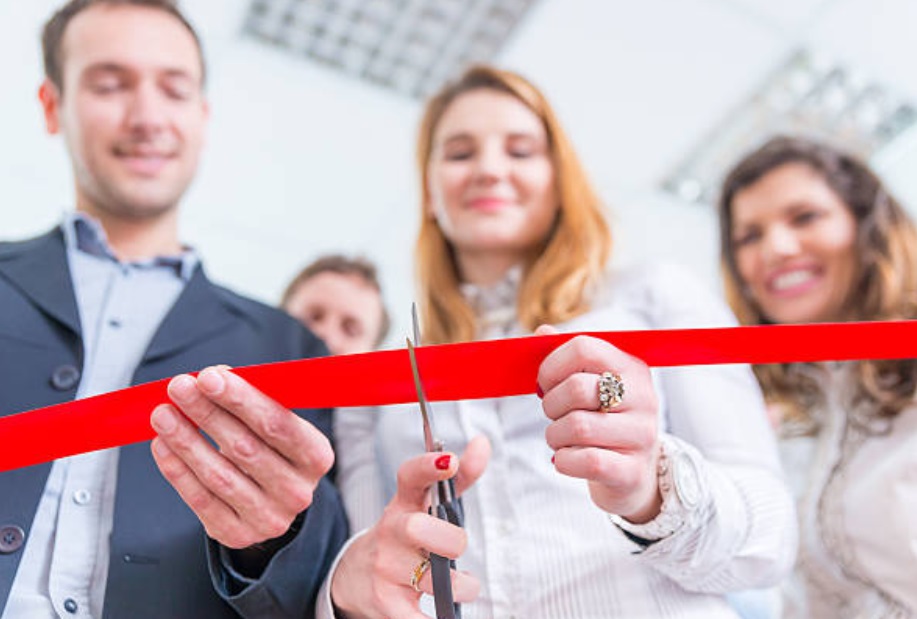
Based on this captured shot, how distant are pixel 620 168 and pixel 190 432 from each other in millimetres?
2600

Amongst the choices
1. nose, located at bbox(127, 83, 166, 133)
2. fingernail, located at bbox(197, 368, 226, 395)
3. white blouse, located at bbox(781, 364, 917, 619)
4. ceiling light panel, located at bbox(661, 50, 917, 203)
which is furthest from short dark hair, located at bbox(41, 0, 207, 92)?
ceiling light panel, located at bbox(661, 50, 917, 203)

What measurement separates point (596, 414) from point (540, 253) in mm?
742

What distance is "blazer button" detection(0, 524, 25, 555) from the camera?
0.94 m

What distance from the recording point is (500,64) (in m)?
2.79

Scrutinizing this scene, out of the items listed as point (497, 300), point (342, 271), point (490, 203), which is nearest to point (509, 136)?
point (490, 203)

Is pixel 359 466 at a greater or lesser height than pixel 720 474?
greater

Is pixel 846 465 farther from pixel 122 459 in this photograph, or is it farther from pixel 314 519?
pixel 122 459

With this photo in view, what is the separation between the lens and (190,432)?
800mm

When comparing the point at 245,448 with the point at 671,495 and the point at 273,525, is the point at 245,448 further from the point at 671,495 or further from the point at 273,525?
the point at 671,495

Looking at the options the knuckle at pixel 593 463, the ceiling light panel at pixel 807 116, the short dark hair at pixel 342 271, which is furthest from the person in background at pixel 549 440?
the ceiling light panel at pixel 807 116

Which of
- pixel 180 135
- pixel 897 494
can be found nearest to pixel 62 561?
pixel 180 135

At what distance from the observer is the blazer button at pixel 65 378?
3.55ft

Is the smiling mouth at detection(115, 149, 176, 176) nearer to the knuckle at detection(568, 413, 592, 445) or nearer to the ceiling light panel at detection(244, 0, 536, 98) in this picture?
the knuckle at detection(568, 413, 592, 445)

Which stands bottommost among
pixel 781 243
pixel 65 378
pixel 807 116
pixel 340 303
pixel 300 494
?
pixel 300 494
